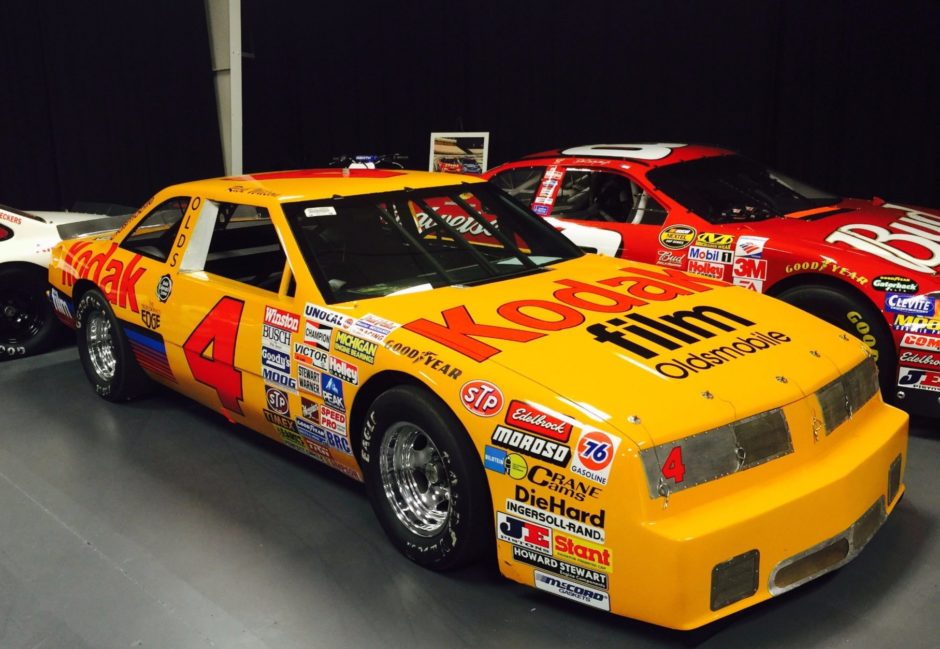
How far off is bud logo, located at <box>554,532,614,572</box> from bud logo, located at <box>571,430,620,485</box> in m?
0.20

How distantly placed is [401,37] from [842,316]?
24.9 feet

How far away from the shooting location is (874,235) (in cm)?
440

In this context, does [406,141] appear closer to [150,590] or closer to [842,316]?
[842,316]

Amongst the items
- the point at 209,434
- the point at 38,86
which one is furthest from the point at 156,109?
the point at 209,434

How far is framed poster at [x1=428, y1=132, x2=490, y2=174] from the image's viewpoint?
30.0 ft

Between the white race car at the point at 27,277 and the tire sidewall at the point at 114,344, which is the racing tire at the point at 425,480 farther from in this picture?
the white race car at the point at 27,277

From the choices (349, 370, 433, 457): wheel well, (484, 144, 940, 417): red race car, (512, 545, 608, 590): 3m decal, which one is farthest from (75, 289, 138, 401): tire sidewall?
(512, 545, 608, 590): 3m decal

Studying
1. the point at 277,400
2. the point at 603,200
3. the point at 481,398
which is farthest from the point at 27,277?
the point at 481,398

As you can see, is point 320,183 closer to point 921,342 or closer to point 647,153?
point 647,153

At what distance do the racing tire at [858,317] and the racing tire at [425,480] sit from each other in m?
2.22

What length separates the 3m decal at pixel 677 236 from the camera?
477 cm

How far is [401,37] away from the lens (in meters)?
10.4

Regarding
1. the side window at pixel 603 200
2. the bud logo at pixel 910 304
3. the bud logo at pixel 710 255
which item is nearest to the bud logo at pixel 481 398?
the bud logo at pixel 910 304

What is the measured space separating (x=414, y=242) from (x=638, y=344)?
Result: 120 centimetres
